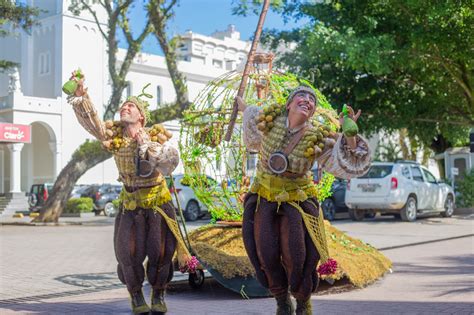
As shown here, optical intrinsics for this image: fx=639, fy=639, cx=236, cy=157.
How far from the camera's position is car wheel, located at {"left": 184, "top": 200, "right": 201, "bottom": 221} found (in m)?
20.4

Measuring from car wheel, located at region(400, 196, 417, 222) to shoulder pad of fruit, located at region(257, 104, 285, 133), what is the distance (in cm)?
1387

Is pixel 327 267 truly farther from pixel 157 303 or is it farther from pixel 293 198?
pixel 157 303

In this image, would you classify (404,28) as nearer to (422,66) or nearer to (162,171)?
(422,66)

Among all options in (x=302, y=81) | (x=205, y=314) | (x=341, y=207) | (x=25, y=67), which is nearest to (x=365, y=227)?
(x=341, y=207)

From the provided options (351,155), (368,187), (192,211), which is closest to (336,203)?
(368,187)

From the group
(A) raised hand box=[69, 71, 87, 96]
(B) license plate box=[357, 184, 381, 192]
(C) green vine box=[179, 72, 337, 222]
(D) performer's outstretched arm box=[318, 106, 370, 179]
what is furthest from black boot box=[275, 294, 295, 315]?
(B) license plate box=[357, 184, 381, 192]

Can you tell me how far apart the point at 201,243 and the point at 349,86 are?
13325 millimetres

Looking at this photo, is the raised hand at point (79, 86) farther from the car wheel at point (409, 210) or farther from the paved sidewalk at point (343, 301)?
the car wheel at point (409, 210)

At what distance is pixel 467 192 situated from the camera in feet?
74.0

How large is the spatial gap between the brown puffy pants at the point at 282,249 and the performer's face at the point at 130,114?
1.47 m

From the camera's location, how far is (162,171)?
5273mm

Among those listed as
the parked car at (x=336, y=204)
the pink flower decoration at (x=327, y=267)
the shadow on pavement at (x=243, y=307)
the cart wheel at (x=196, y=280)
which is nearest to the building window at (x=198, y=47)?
the parked car at (x=336, y=204)

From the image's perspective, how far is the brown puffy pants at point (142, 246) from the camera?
5281 mm

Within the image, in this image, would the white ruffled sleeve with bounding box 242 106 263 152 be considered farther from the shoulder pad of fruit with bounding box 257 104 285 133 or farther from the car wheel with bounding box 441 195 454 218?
the car wheel with bounding box 441 195 454 218
